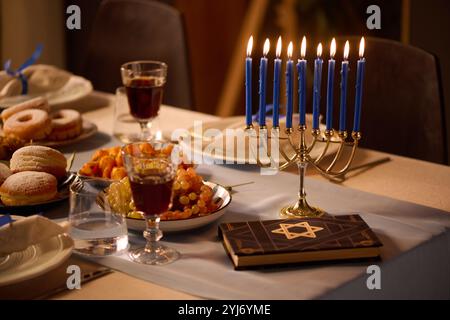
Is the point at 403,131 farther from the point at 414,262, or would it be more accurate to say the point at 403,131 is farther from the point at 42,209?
the point at 42,209

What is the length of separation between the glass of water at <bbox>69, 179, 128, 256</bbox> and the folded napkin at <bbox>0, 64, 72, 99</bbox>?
1045 mm

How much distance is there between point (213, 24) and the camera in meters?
4.37

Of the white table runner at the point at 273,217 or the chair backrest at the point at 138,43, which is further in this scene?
the chair backrest at the point at 138,43

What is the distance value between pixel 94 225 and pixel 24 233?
14 centimetres

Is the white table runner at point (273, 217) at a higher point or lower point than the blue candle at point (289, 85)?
lower

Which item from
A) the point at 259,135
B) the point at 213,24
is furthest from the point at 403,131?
the point at 213,24

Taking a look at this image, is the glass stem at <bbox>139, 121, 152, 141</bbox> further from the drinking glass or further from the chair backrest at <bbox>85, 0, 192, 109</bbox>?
the chair backrest at <bbox>85, 0, 192, 109</bbox>

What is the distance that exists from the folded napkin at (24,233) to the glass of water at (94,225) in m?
0.07

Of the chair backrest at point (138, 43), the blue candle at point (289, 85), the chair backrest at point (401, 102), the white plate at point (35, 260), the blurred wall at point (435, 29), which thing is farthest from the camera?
the blurred wall at point (435, 29)

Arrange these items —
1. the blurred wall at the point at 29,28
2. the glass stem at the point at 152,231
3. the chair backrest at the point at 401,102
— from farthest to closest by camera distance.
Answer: the blurred wall at the point at 29,28
the chair backrest at the point at 401,102
the glass stem at the point at 152,231

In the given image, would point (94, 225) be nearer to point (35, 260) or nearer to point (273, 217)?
point (35, 260)

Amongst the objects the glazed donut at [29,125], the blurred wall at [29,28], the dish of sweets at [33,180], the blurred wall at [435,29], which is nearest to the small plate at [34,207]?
the dish of sweets at [33,180]

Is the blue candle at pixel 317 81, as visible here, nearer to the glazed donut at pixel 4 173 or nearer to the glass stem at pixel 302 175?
the glass stem at pixel 302 175

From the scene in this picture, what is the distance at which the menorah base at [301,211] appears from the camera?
167 cm
